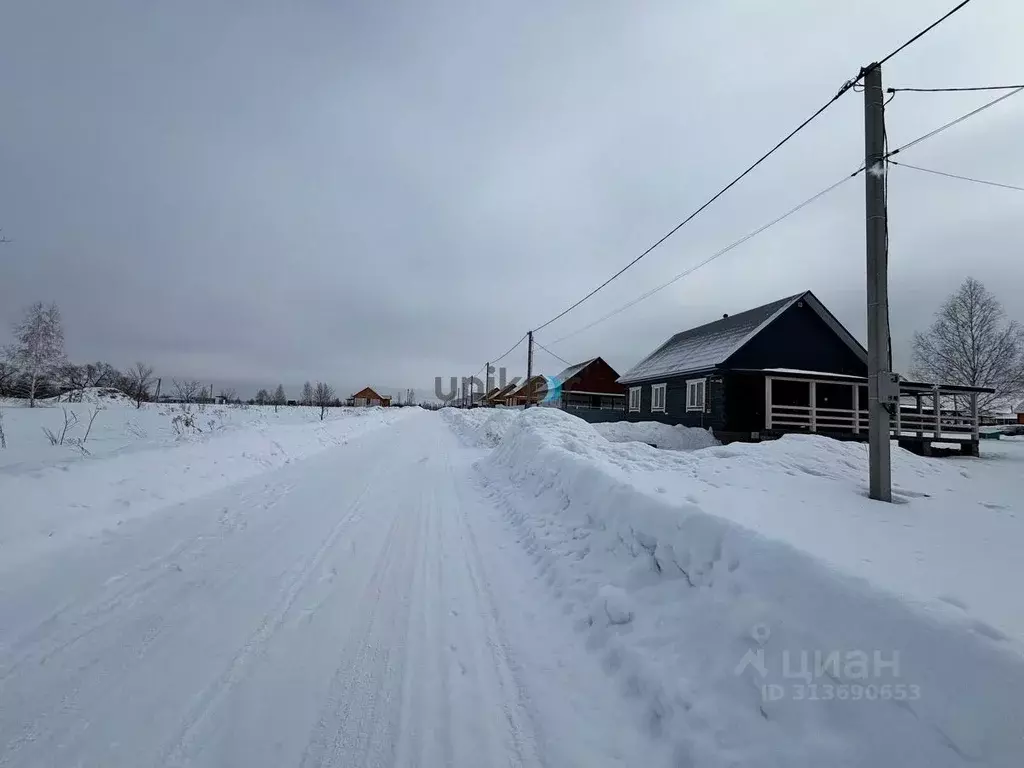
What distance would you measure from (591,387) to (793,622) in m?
45.8

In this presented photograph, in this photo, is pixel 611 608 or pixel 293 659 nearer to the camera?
pixel 293 659

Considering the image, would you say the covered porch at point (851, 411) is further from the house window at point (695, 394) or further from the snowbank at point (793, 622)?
the snowbank at point (793, 622)

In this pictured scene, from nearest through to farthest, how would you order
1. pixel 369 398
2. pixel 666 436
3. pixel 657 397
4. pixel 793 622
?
1. pixel 793 622
2. pixel 666 436
3. pixel 657 397
4. pixel 369 398

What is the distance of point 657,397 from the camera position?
24.8m

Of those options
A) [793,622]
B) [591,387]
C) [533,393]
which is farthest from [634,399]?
[533,393]

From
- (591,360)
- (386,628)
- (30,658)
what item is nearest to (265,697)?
(386,628)

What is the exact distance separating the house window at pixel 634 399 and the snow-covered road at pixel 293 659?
23467 millimetres

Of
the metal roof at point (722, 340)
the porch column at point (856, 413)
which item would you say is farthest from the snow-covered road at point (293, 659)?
the porch column at point (856, 413)

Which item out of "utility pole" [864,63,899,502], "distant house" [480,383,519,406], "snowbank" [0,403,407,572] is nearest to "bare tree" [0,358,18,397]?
"snowbank" [0,403,407,572]

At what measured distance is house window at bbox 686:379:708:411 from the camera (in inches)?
800

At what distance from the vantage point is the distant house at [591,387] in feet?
155

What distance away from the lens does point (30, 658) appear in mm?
2771

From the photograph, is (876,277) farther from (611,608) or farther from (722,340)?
(722,340)

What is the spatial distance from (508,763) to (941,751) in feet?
6.09
